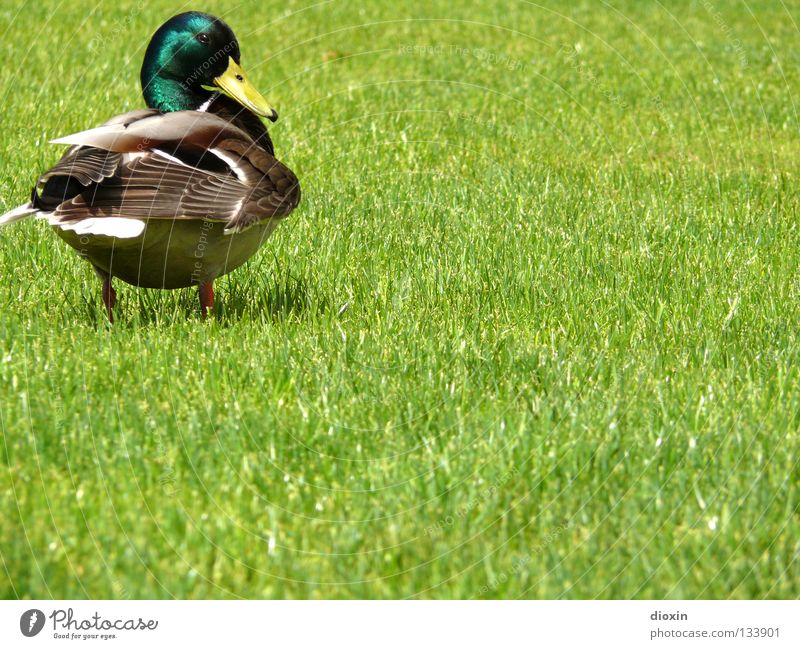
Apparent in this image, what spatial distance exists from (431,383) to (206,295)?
127cm

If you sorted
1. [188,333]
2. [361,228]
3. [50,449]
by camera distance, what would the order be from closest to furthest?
[50,449] → [188,333] → [361,228]

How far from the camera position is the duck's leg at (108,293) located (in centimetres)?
493

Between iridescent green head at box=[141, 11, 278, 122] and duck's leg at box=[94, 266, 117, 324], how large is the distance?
91cm

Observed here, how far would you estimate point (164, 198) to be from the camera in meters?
4.36

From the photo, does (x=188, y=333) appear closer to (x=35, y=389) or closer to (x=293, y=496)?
(x=35, y=389)

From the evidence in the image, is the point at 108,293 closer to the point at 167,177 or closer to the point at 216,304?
the point at 216,304

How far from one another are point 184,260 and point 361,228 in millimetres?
2016

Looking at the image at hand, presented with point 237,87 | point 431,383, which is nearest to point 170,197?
point 237,87

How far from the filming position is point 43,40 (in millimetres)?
10922

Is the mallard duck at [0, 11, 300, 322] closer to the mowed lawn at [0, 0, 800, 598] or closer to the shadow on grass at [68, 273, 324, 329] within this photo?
the shadow on grass at [68, 273, 324, 329]

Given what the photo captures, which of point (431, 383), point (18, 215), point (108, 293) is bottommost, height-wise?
point (108, 293)

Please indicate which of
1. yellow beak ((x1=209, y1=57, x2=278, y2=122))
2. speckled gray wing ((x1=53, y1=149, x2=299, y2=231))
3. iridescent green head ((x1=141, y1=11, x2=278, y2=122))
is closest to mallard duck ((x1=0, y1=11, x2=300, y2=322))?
speckled gray wing ((x1=53, y1=149, x2=299, y2=231))

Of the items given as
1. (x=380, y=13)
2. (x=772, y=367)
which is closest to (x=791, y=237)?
(x=772, y=367)

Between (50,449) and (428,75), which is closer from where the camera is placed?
(50,449)
